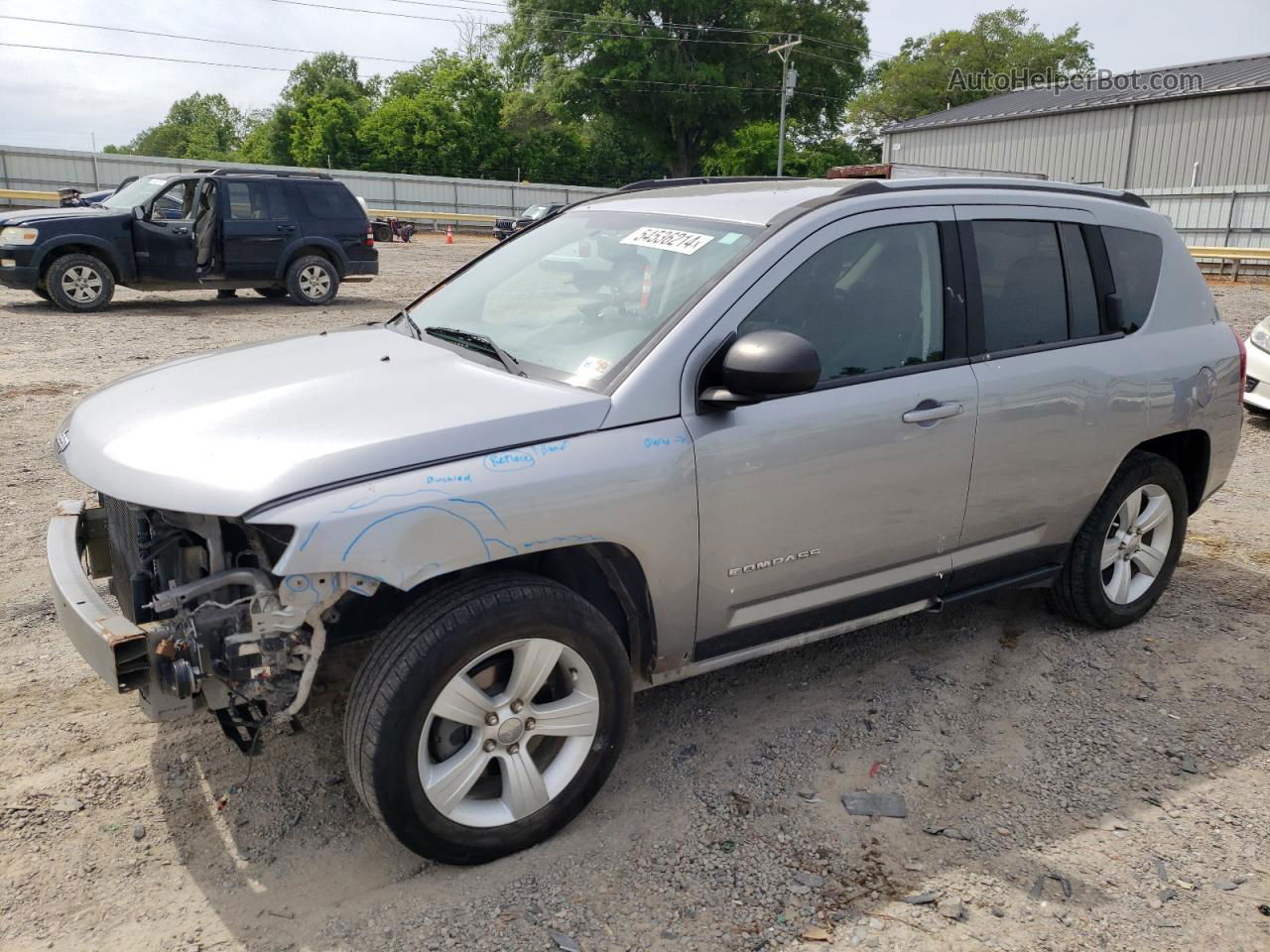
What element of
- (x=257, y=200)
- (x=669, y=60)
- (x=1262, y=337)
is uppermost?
(x=669, y=60)

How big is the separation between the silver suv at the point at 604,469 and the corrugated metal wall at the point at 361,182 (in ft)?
87.3

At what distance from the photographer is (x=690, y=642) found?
10.8 feet

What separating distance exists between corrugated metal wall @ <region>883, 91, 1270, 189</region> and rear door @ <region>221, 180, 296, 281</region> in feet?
89.6

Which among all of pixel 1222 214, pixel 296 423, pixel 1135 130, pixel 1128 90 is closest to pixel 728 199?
pixel 296 423

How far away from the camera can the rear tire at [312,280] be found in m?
14.9

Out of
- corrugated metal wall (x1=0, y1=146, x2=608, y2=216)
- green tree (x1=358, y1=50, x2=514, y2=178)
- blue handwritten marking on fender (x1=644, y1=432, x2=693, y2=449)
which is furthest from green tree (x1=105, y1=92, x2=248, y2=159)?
blue handwritten marking on fender (x1=644, y1=432, x2=693, y2=449)

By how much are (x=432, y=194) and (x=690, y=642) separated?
37983mm

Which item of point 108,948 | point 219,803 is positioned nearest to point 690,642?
point 219,803

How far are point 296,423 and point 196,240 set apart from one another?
12463 mm

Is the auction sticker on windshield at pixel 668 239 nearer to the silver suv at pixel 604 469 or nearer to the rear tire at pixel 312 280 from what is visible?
the silver suv at pixel 604 469

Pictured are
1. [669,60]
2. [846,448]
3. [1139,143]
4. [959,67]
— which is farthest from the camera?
[959,67]

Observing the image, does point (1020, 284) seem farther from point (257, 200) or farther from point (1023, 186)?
point (257, 200)

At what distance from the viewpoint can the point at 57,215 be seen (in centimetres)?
1302

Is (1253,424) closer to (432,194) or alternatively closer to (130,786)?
(130,786)
